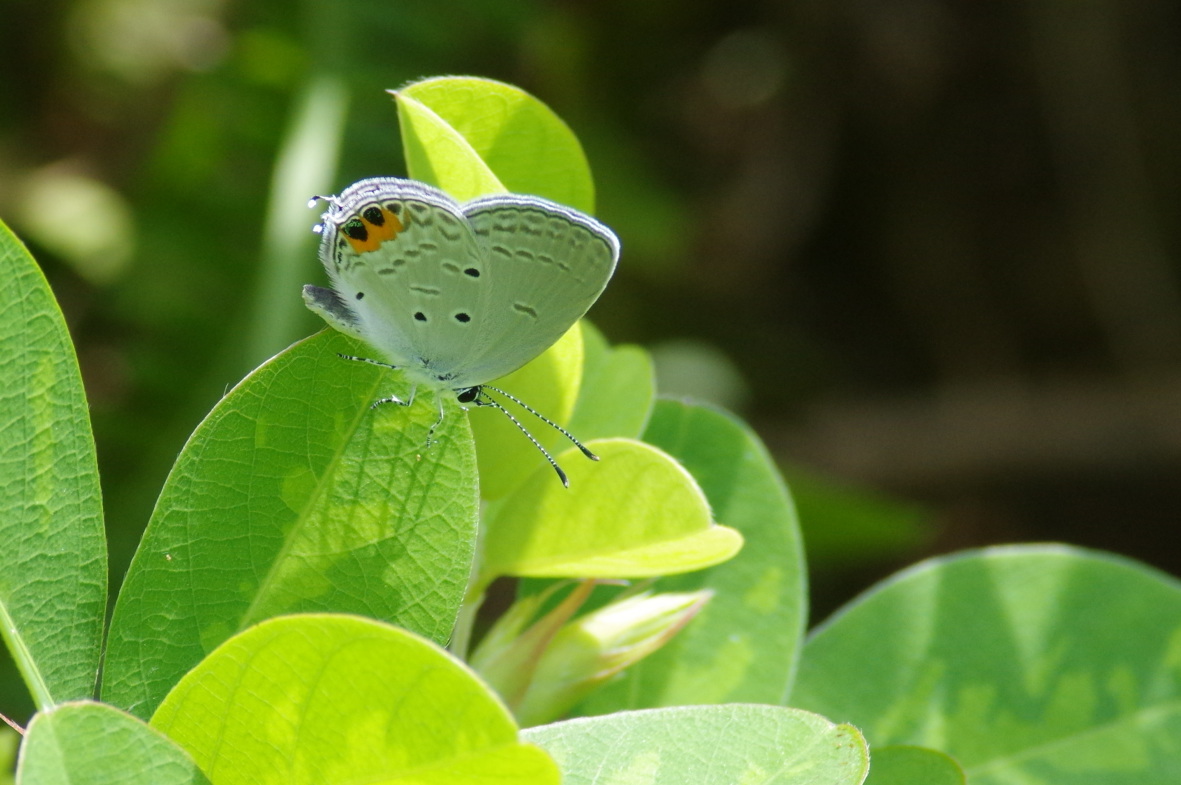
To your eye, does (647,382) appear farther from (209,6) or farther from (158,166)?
(209,6)

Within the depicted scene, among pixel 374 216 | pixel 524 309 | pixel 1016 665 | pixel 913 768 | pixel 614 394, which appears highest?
pixel 374 216

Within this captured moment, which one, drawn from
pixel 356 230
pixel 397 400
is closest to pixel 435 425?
pixel 397 400

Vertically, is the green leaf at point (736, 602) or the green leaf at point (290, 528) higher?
the green leaf at point (290, 528)

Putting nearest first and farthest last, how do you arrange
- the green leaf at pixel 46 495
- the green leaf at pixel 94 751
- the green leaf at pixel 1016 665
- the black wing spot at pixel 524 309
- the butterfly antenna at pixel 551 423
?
the green leaf at pixel 94 751, the green leaf at pixel 46 495, the butterfly antenna at pixel 551 423, the black wing spot at pixel 524 309, the green leaf at pixel 1016 665

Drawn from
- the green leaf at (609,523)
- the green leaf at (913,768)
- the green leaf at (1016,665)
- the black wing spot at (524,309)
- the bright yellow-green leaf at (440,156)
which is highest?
the bright yellow-green leaf at (440,156)

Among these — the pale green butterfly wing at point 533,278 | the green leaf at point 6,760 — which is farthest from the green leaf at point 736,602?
the green leaf at point 6,760

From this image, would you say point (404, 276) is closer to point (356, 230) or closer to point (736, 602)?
point (356, 230)

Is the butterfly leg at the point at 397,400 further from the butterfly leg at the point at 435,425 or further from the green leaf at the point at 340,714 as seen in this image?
the green leaf at the point at 340,714
